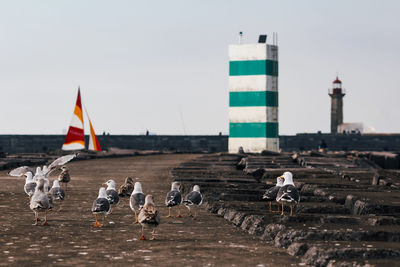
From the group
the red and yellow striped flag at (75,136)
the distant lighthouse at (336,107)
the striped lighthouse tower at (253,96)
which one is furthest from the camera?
the distant lighthouse at (336,107)

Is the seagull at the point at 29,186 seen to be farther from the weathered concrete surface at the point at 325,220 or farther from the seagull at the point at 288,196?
the seagull at the point at 288,196

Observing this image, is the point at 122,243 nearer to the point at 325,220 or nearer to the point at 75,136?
the point at 325,220

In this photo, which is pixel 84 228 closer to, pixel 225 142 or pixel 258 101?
pixel 258 101

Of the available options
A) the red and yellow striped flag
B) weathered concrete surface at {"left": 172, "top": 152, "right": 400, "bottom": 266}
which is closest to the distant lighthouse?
the red and yellow striped flag

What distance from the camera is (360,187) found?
15.0 meters

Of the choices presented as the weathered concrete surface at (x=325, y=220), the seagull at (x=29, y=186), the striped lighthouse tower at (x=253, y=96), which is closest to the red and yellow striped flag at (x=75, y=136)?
the striped lighthouse tower at (x=253, y=96)

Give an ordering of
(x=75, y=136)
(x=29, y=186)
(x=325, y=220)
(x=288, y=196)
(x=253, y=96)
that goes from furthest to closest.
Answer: (x=75, y=136), (x=253, y=96), (x=29, y=186), (x=288, y=196), (x=325, y=220)

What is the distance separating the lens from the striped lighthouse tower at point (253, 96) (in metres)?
36.1

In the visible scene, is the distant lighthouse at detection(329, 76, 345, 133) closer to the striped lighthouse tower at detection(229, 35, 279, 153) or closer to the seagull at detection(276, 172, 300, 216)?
the striped lighthouse tower at detection(229, 35, 279, 153)

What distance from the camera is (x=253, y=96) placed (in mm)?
36250

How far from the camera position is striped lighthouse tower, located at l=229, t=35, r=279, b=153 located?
36.1 m

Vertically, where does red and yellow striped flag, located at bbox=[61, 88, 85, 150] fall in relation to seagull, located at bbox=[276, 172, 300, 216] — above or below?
above

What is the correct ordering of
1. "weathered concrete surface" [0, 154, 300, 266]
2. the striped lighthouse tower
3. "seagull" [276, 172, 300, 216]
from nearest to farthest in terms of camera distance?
1. "weathered concrete surface" [0, 154, 300, 266]
2. "seagull" [276, 172, 300, 216]
3. the striped lighthouse tower

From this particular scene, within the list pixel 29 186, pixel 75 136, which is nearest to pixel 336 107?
pixel 75 136
